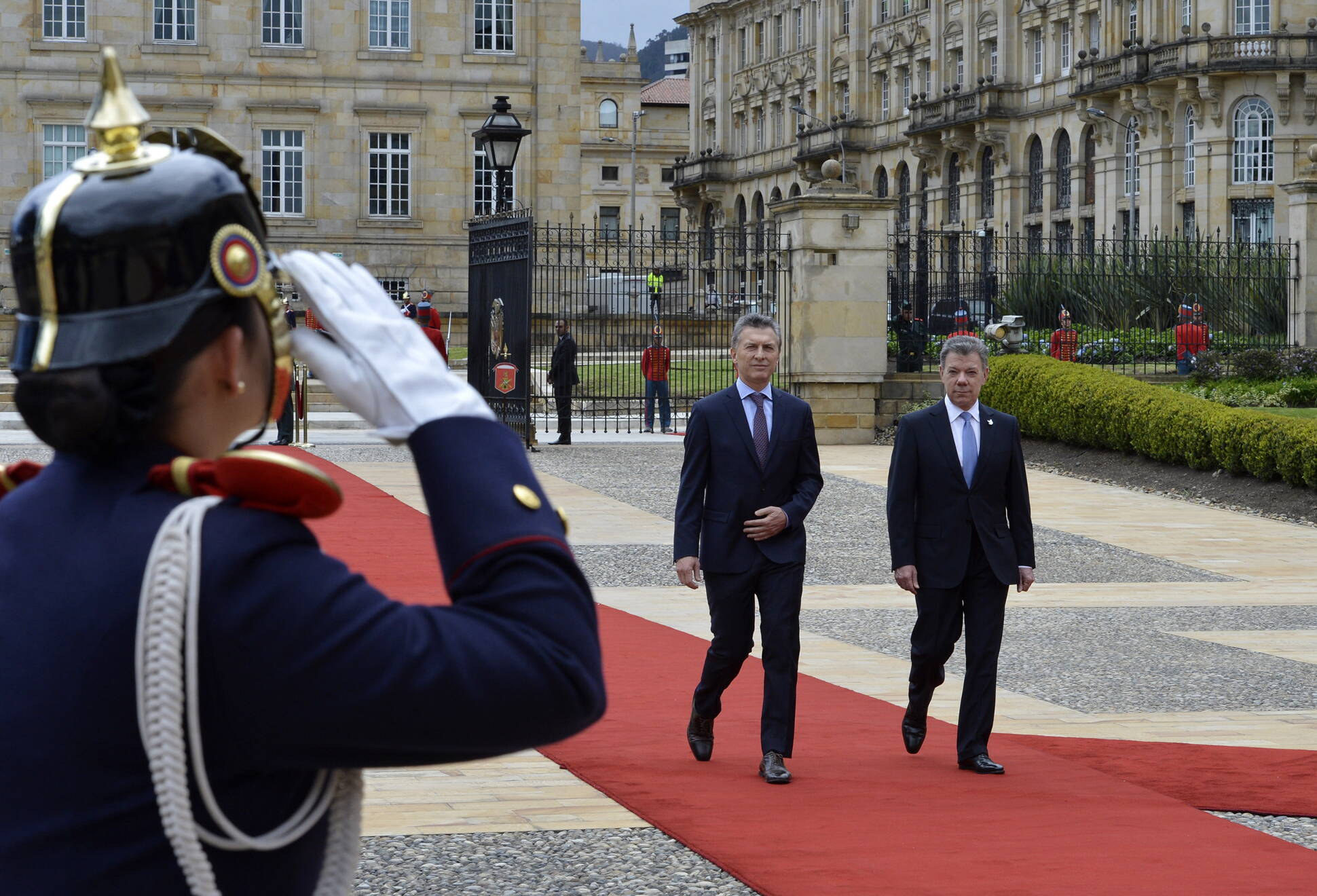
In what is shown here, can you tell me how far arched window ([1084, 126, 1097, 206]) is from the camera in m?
62.1

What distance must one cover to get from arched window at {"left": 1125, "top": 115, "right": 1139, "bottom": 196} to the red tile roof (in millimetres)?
54762

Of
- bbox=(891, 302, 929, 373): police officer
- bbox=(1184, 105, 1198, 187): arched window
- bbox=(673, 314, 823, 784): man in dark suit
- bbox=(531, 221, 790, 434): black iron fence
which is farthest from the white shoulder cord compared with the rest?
bbox=(1184, 105, 1198, 187): arched window

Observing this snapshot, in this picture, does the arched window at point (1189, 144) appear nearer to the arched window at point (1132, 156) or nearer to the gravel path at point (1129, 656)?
the arched window at point (1132, 156)

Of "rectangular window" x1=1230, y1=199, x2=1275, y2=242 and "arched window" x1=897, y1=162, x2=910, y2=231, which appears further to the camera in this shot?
"arched window" x1=897, y1=162, x2=910, y2=231

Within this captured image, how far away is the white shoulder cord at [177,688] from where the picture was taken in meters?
1.42

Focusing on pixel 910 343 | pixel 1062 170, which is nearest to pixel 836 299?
pixel 910 343

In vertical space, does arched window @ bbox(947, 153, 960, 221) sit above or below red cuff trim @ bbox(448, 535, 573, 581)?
above

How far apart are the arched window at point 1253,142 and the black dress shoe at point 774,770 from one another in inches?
2076

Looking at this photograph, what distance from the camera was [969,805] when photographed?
5887 mm

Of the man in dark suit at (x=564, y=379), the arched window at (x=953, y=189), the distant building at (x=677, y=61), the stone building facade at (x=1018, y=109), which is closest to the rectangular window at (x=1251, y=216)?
the stone building facade at (x=1018, y=109)

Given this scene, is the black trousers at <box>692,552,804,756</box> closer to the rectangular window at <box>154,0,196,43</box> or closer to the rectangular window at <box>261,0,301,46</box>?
the rectangular window at <box>261,0,301,46</box>

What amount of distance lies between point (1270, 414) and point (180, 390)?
1761 centimetres

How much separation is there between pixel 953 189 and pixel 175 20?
39630 mm

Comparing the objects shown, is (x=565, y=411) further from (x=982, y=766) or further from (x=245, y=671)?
(x=245, y=671)
